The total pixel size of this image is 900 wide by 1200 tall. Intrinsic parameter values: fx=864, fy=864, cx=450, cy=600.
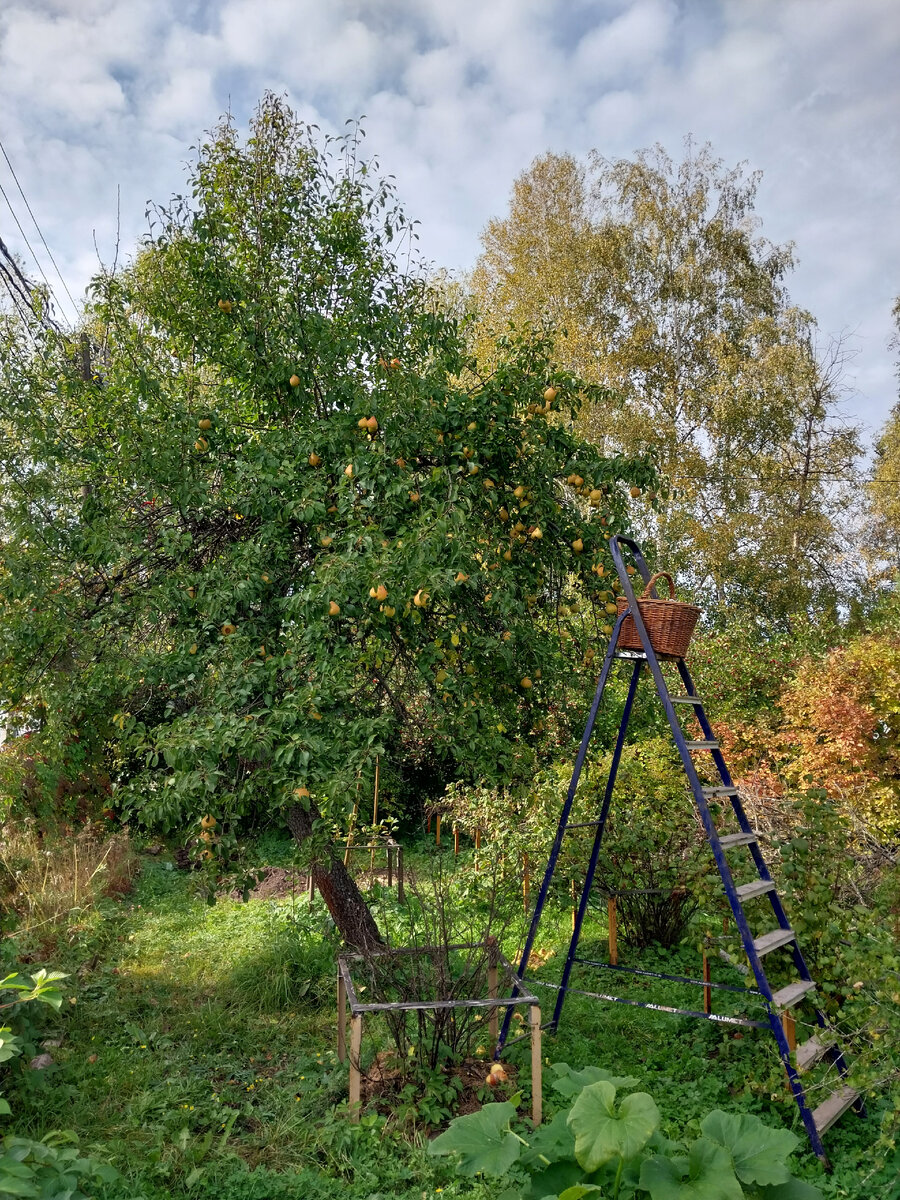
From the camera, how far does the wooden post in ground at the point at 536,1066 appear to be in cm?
331

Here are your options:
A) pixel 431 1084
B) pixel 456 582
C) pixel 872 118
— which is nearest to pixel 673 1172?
pixel 431 1084

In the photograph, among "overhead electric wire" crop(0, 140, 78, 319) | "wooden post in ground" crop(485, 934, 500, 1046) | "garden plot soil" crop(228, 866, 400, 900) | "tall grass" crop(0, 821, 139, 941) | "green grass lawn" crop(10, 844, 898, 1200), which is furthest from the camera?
"garden plot soil" crop(228, 866, 400, 900)

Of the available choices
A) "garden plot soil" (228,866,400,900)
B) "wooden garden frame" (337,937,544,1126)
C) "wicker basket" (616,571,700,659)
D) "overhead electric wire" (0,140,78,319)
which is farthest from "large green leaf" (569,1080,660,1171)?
"overhead electric wire" (0,140,78,319)

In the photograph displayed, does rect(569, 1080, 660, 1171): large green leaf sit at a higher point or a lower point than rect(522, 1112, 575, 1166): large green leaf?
higher

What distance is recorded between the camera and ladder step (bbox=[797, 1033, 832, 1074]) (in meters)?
3.13

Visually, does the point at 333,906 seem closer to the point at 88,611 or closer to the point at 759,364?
the point at 88,611

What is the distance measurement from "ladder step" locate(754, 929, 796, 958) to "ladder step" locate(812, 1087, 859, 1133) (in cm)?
52

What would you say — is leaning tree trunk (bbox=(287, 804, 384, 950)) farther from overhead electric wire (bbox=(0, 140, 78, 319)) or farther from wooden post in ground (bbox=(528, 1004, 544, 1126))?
overhead electric wire (bbox=(0, 140, 78, 319))

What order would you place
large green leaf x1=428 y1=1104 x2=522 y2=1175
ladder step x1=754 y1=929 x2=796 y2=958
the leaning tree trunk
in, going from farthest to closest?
the leaning tree trunk
ladder step x1=754 y1=929 x2=796 y2=958
large green leaf x1=428 y1=1104 x2=522 y2=1175

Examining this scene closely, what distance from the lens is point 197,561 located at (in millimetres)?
4539

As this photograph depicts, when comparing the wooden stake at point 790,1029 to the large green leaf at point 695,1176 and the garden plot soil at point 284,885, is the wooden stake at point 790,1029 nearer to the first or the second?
the large green leaf at point 695,1176

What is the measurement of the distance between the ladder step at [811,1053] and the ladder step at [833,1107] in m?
0.14

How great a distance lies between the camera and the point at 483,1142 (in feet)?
6.98

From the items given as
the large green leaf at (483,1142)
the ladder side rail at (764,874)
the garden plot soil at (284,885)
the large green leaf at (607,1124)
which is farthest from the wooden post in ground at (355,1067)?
the garden plot soil at (284,885)
